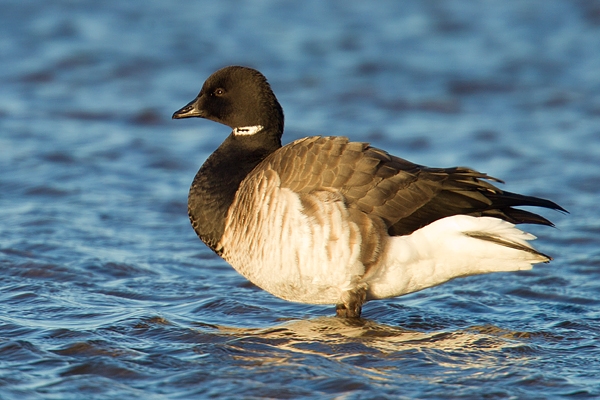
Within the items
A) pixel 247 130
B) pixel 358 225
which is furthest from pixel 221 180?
pixel 358 225

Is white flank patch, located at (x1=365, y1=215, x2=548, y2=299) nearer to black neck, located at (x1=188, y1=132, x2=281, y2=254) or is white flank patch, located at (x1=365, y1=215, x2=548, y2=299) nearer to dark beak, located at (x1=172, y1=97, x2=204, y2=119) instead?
black neck, located at (x1=188, y1=132, x2=281, y2=254)

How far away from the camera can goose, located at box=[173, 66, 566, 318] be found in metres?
6.27

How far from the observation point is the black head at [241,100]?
283 inches

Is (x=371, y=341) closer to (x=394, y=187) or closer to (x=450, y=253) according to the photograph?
(x=450, y=253)

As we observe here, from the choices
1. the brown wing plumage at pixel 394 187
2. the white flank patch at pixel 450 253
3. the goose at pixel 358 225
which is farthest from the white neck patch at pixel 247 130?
the white flank patch at pixel 450 253

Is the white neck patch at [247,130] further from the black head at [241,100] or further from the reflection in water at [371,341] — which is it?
the reflection in water at [371,341]

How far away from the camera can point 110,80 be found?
1477 cm

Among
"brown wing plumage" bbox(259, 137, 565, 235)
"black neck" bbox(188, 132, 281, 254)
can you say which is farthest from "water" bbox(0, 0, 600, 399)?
"brown wing plumage" bbox(259, 137, 565, 235)

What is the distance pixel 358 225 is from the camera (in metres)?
6.27

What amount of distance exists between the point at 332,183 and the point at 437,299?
5.96ft

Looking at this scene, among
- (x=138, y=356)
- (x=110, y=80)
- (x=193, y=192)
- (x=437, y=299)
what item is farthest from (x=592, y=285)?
(x=110, y=80)

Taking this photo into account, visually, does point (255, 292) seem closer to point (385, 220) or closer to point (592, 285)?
point (385, 220)

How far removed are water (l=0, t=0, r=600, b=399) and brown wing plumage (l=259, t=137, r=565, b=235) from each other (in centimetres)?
94

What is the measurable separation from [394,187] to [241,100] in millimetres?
1624
